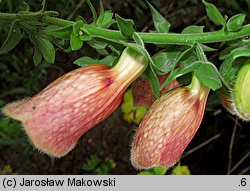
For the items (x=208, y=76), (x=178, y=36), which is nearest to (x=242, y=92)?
(x=208, y=76)

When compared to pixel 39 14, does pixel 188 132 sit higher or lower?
lower

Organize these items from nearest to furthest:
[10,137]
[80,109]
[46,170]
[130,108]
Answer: [80,109] < [10,137] < [130,108] < [46,170]

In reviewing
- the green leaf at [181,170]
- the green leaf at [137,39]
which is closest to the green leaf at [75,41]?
the green leaf at [137,39]

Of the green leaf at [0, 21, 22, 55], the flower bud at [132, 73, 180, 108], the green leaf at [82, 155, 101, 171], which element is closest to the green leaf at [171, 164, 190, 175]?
the green leaf at [82, 155, 101, 171]

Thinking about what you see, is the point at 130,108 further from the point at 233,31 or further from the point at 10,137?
the point at 233,31

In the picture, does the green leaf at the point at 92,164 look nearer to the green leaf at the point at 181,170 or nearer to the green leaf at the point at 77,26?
the green leaf at the point at 181,170

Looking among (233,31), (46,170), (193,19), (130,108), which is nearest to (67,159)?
(46,170)

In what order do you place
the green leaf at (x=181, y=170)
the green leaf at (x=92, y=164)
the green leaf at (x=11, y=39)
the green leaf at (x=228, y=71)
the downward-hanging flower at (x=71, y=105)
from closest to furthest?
the downward-hanging flower at (x=71, y=105)
the green leaf at (x=228, y=71)
the green leaf at (x=11, y=39)
the green leaf at (x=181, y=170)
the green leaf at (x=92, y=164)
